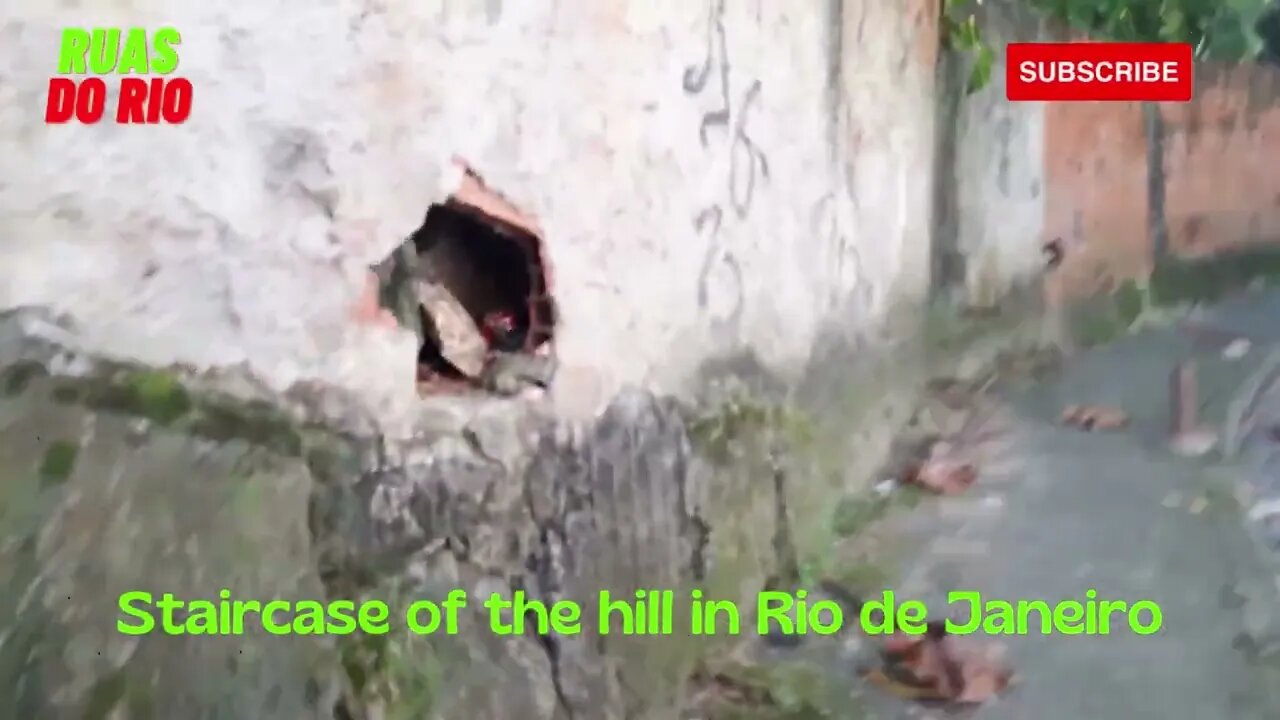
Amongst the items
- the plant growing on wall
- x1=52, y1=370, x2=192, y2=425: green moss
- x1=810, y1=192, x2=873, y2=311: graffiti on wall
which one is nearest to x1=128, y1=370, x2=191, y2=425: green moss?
x1=52, y1=370, x2=192, y2=425: green moss

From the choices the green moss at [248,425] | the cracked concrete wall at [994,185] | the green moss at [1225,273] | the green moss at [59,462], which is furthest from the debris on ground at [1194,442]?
the green moss at [59,462]

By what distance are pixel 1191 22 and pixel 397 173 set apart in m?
0.90

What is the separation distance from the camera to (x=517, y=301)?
884 millimetres

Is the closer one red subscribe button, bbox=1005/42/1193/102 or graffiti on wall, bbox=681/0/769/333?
graffiti on wall, bbox=681/0/769/333

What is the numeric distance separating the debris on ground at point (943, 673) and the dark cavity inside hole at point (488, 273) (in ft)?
1.59

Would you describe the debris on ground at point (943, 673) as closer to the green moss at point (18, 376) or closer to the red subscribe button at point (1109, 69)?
the red subscribe button at point (1109, 69)

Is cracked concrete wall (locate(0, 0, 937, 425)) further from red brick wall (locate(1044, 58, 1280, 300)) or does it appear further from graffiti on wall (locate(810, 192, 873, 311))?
red brick wall (locate(1044, 58, 1280, 300))

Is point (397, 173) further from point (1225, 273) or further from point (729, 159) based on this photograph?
point (1225, 273)

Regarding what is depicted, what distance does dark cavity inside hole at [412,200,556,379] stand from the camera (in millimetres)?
821

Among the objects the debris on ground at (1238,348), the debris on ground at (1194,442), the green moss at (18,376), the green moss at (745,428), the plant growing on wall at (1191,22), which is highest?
the plant growing on wall at (1191,22)

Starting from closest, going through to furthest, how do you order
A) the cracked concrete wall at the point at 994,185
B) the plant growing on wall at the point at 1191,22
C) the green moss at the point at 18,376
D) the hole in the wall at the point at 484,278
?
the green moss at the point at 18,376, the hole in the wall at the point at 484,278, the plant growing on wall at the point at 1191,22, the cracked concrete wall at the point at 994,185

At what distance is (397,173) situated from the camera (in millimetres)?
749

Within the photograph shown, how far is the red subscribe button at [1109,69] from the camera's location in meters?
1.19

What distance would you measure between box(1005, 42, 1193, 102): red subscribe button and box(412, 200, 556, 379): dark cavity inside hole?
2.25 feet
